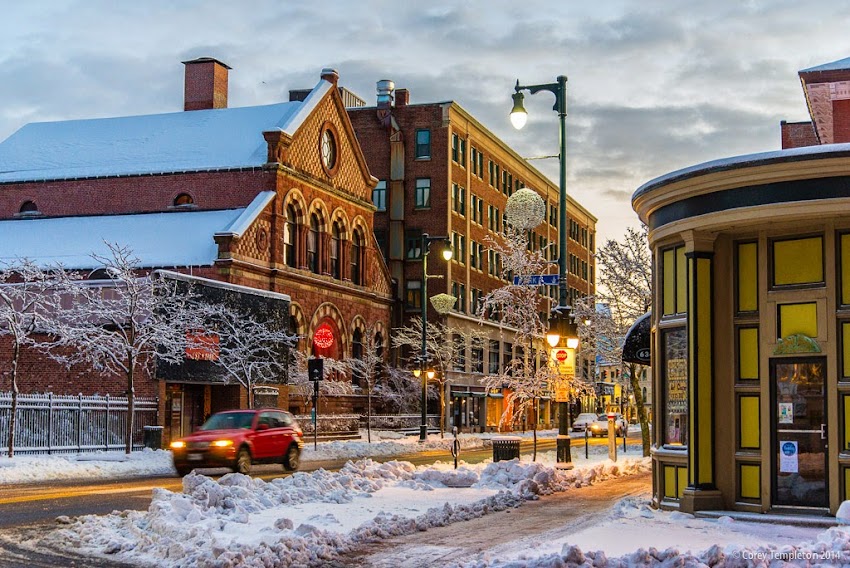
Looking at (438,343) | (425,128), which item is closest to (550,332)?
(438,343)

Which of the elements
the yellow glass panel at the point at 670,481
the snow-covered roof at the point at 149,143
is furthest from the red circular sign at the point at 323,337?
the yellow glass panel at the point at 670,481

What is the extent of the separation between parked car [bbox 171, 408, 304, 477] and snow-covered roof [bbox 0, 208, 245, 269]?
61.3ft

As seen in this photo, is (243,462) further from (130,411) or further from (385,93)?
(385,93)

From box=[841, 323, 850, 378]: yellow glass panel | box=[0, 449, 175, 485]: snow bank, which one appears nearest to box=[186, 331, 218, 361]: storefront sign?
box=[0, 449, 175, 485]: snow bank

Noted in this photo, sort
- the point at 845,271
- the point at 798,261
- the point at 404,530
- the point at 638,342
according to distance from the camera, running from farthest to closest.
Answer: the point at 638,342
the point at 798,261
the point at 404,530
the point at 845,271

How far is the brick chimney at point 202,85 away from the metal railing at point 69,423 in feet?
85.5

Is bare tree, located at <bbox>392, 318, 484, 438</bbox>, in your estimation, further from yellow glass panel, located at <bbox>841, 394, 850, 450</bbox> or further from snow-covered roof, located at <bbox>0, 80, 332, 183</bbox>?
yellow glass panel, located at <bbox>841, 394, 850, 450</bbox>

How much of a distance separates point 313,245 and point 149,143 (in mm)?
9865

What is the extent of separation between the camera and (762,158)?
14992 mm

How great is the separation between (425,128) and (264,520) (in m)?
56.9

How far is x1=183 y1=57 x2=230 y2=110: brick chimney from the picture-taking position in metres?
60.5

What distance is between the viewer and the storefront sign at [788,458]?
1509 cm

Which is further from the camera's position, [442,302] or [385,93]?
[385,93]

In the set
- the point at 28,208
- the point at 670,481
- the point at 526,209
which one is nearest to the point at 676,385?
the point at 670,481
